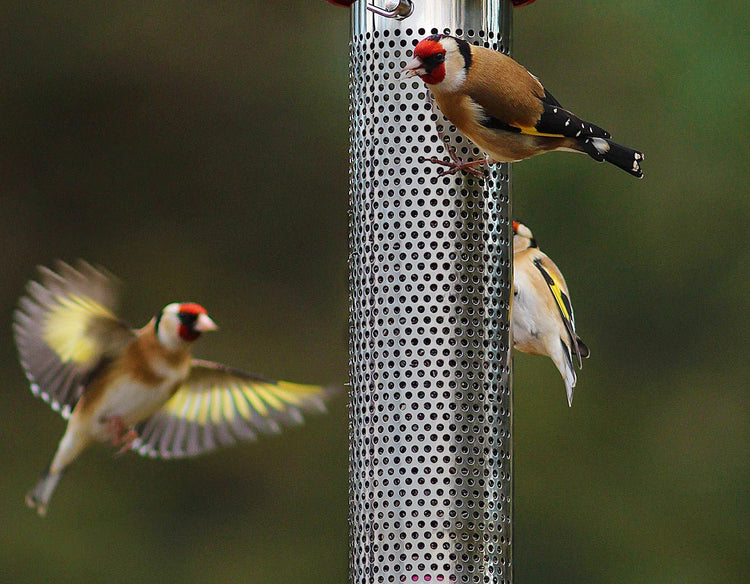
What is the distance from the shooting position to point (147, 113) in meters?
9.06

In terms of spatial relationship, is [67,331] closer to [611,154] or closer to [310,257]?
[611,154]

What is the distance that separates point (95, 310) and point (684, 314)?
5.23 meters

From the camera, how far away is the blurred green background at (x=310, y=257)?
8117 millimetres

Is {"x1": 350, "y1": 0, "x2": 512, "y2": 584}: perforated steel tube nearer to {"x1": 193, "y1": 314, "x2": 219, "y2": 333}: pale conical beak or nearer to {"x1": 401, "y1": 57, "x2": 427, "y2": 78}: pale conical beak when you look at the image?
{"x1": 401, "y1": 57, "x2": 427, "y2": 78}: pale conical beak

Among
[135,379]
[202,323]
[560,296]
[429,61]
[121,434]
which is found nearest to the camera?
[429,61]

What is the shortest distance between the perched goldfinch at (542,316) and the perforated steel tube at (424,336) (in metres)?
0.24

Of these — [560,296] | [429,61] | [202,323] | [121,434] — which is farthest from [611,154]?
[121,434]

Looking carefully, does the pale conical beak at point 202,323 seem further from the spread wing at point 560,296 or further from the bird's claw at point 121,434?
the spread wing at point 560,296

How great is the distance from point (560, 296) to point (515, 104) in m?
0.68

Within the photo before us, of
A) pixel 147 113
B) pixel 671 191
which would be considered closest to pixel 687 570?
pixel 671 191

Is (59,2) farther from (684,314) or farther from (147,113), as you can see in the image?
(684,314)

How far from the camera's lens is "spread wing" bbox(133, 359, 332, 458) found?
3879 mm

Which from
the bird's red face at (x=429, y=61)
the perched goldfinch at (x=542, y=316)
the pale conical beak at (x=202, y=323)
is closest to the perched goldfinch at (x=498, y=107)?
the bird's red face at (x=429, y=61)

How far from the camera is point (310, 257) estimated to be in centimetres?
887
